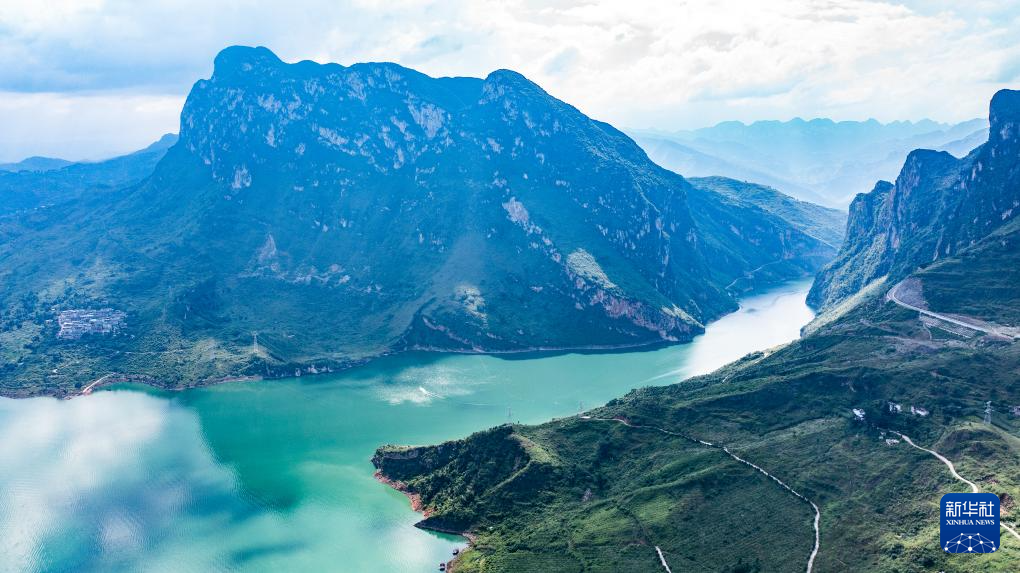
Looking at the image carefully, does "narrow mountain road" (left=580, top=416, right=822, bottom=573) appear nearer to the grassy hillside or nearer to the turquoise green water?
the grassy hillside

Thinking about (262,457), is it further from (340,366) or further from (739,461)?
(739,461)

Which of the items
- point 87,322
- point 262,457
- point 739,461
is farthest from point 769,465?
point 87,322

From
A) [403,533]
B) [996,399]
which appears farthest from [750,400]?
[403,533]

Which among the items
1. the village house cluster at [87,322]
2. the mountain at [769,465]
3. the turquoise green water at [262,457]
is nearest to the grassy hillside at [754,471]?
the mountain at [769,465]

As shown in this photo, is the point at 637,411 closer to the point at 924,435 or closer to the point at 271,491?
the point at 924,435

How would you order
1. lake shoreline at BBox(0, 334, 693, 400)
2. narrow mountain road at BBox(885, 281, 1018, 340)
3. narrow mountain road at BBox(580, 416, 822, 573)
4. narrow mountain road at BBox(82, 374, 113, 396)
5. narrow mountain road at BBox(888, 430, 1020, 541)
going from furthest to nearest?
lake shoreline at BBox(0, 334, 693, 400)
narrow mountain road at BBox(82, 374, 113, 396)
narrow mountain road at BBox(885, 281, 1018, 340)
narrow mountain road at BBox(580, 416, 822, 573)
narrow mountain road at BBox(888, 430, 1020, 541)

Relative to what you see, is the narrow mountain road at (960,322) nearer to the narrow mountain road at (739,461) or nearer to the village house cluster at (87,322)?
the narrow mountain road at (739,461)

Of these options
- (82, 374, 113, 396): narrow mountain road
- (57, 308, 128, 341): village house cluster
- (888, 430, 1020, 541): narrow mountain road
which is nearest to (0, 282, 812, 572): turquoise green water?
(82, 374, 113, 396): narrow mountain road
